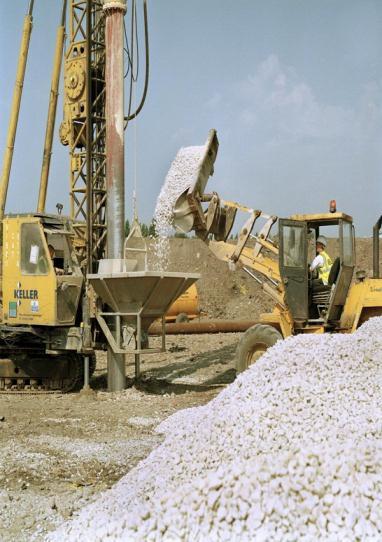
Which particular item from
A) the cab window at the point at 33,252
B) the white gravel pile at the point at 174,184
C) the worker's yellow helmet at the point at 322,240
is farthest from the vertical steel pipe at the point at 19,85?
the worker's yellow helmet at the point at 322,240

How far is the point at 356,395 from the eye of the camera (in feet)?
18.2

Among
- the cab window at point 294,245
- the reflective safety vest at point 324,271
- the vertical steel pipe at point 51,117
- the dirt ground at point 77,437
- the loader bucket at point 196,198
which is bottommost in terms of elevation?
the dirt ground at point 77,437

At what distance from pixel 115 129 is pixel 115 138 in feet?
0.40

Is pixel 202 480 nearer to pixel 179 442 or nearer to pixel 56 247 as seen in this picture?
pixel 179 442

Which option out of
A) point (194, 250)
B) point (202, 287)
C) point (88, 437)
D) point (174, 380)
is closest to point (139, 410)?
point (88, 437)

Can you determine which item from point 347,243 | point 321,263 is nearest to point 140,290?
point 321,263

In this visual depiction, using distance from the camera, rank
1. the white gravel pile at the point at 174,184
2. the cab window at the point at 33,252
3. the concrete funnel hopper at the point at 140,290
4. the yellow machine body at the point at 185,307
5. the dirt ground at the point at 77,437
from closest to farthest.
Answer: the dirt ground at the point at 77,437, the concrete funnel hopper at the point at 140,290, the cab window at the point at 33,252, the white gravel pile at the point at 174,184, the yellow machine body at the point at 185,307

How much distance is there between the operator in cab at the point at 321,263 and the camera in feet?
31.1

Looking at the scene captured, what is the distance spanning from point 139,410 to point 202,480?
419cm

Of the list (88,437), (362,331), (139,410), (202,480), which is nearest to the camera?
(202,480)

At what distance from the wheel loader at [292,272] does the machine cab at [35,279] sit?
1781 mm

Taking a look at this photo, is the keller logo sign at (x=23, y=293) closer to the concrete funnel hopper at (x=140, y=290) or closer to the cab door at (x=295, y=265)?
the concrete funnel hopper at (x=140, y=290)

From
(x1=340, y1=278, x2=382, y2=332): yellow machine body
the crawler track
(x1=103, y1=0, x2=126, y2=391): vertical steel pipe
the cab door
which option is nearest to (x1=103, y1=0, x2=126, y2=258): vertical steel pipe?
(x1=103, y1=0, x2=126, y2=391): vertical steel pipe

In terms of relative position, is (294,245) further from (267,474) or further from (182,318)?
(182,318)
